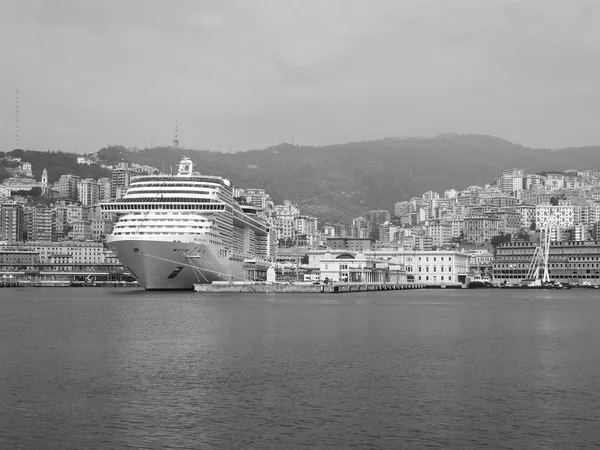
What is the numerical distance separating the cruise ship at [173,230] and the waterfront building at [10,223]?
109 metres

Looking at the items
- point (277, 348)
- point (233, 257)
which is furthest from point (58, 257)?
point (277, 348)

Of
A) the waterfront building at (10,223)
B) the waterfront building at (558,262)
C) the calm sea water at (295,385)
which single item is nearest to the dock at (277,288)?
the calm sea water at (295,385)

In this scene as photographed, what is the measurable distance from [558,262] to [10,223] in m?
107

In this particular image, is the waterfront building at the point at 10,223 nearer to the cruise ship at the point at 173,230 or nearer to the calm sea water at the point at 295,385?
the cruise ship at the point at 173,230

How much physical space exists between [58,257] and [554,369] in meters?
138

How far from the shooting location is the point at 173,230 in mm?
71375

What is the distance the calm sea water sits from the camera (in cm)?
1997

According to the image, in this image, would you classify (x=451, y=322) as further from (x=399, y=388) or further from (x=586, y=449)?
(x=586, y=449)

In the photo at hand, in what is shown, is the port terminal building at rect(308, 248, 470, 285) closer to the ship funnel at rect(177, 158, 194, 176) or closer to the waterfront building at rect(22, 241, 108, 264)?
the waterfront building at rect(22, 241, 108, 264)

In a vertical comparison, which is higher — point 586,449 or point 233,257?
point 233,257

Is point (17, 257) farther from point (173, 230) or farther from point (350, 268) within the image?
point (173, 230)

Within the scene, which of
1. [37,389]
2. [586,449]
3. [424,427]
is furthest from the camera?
[37,389]

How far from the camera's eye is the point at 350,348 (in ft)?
114

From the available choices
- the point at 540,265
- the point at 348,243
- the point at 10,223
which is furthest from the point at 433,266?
Answer: the point at 10,223
